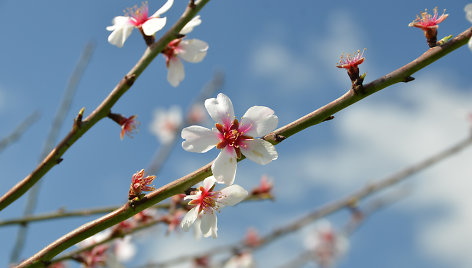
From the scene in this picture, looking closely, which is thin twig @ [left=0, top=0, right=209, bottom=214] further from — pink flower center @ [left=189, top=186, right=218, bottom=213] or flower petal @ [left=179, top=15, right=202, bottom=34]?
pink flower center @ [left=189, top=186, right=218, bottom=213]

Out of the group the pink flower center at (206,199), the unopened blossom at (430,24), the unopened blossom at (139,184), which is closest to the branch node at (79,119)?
the unopened blossom at (139,184)

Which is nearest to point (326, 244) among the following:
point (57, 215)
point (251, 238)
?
point (251, 238)

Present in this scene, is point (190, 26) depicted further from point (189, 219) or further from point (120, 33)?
point (189, 219)

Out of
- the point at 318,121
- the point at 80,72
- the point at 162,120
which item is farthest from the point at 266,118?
the point at 162,120

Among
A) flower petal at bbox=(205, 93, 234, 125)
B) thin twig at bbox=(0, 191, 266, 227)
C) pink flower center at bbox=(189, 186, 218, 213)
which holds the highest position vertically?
thin twig at bbox=(0, 191, 266, 227)

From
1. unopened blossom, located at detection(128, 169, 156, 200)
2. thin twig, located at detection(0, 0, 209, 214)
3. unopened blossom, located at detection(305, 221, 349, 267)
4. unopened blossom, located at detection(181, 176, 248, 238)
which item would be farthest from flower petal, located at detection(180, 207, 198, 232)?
unopened blossom, located at detection(305, 221, 349, 267)

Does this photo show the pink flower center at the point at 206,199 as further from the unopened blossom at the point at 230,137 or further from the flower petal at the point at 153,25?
the flower petal at the point at 153,25
